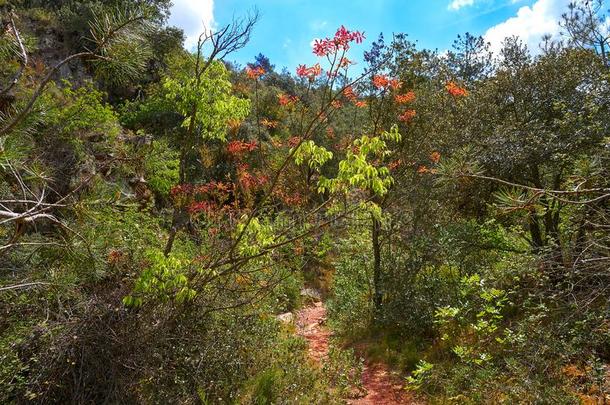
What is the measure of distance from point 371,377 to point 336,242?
12.2 feet

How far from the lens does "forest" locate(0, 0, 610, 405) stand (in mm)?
3436

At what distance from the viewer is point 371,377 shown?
19.7 ft

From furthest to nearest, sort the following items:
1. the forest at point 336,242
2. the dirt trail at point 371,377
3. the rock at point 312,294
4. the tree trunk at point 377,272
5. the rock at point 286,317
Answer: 1. the rock at point 312,294
2. the rock at point 286,317
3. the tree trunk at point 377,272
4. the dirt trail at point 371,377
5. the forest at point 336,242

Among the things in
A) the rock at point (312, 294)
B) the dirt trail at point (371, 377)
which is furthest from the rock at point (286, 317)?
the rock at point (312, 294)

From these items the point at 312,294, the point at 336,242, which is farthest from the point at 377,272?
the point at 312,294

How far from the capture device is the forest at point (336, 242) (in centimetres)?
344

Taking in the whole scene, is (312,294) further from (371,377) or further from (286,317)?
(371,377)

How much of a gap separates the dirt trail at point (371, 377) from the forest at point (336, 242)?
38 mm

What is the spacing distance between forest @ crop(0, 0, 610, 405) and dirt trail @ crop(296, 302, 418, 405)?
0.04 metres

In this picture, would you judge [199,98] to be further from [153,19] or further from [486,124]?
[486,124]

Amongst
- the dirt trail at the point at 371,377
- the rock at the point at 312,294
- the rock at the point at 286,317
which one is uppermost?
the rock at the point at 312,294

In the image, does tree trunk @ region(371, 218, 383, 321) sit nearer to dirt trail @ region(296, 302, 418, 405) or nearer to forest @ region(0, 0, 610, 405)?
forest @ region(0, 0, 610, 405)

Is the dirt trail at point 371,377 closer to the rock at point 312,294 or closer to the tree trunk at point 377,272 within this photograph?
the tree trunk at point 377,272

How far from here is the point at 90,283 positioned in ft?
14.6
